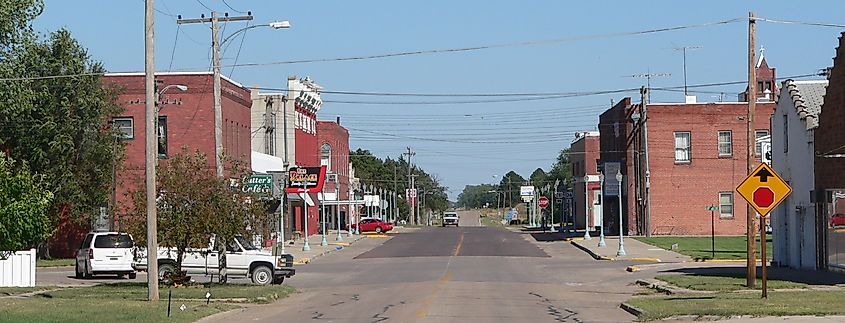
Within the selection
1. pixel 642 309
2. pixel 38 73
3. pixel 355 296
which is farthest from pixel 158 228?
pixel 38 73

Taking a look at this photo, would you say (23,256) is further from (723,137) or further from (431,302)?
(723,137)

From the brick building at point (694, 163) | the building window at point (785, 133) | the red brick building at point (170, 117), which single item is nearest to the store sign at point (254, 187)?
the building window at point (785, 133)

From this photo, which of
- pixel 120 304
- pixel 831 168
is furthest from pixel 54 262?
pixel 831 168

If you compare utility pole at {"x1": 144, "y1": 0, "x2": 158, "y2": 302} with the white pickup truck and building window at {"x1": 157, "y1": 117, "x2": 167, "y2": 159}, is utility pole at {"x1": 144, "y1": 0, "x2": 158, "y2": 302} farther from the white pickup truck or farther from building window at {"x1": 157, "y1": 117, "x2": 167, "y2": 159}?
building window at {"x1": 157, "y1": 117, "x2": 167, "y2": 159}

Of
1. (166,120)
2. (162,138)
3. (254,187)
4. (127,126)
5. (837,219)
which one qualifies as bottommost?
(837,219)

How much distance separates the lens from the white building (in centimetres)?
3866

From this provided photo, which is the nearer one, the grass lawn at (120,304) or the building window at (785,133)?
the grass lawn at (120,304)

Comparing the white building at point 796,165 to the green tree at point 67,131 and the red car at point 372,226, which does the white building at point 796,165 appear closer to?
the green tree at point 67,131

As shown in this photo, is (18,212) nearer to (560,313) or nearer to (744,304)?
(560,313)

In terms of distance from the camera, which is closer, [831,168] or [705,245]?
[831,168]

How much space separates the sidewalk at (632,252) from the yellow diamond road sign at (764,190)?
24.7 meters

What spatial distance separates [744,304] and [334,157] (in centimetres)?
8364

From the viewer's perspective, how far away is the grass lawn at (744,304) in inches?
909

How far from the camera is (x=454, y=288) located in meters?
33.5
